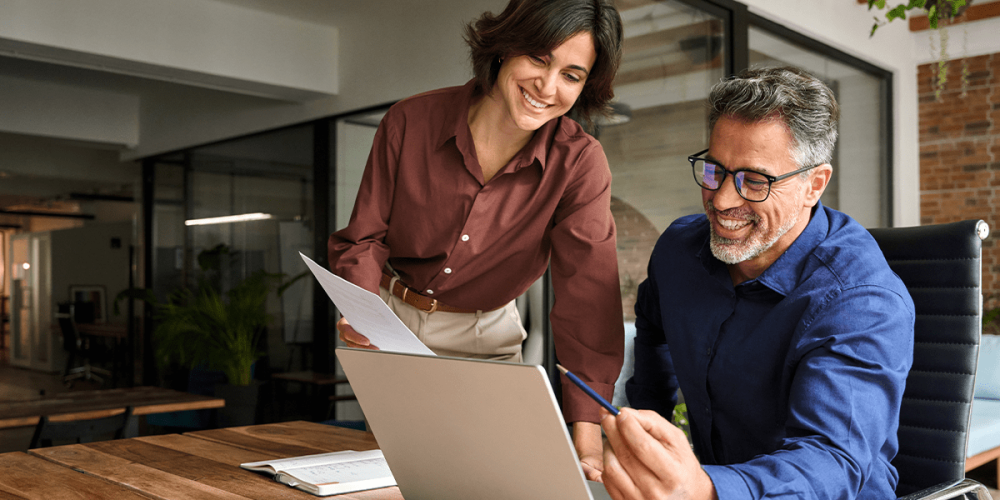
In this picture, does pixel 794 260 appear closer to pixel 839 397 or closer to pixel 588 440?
pixel 839 397

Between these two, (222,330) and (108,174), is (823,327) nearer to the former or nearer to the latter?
(222,330)

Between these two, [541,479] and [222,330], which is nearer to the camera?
[541,479]

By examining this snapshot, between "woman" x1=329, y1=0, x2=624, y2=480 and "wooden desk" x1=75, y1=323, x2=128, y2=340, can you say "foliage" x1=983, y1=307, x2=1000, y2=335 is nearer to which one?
"woman" x1=329, y1=0, x2=624, y2=480

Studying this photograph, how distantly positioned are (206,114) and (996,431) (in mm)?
5762

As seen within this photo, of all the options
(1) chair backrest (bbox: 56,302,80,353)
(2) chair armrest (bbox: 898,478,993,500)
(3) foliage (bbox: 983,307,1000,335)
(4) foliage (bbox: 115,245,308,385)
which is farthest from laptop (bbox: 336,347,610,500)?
(1) chair backrest (bbox: 56,302,80,353)

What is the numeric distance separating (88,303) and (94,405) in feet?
9.79

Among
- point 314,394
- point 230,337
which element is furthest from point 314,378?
point 230,337

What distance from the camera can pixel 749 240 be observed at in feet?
4.24

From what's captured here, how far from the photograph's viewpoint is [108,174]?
7012mm

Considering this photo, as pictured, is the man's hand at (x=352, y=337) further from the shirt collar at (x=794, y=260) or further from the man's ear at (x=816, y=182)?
the man's ear at (x=816, y=182)

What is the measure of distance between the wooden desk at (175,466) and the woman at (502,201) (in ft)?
1.08

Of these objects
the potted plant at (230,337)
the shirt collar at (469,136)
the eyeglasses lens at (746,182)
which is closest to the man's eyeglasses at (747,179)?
the eyeglasses lens at (746,182)

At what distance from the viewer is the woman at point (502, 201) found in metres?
1.44

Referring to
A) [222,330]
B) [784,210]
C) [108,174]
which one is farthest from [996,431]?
[108,174]
